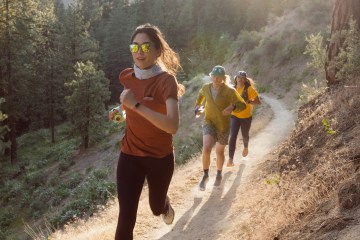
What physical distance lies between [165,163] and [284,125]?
11290 mm

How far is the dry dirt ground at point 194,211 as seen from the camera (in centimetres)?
627

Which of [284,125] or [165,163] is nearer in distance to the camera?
[165,163]

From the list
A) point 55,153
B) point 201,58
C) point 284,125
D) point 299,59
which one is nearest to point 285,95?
point 299,59

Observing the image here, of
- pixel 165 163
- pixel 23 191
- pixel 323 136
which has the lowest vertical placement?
pixel 23 191

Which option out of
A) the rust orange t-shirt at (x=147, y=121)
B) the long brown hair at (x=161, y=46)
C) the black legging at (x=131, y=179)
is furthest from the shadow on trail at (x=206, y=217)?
the long brown hair at (x=161, y=46)

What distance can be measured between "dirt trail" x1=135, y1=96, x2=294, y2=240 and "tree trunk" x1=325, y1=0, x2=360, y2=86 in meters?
2.70

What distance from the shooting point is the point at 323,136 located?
259 inches

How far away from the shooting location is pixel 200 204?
24.3 ft

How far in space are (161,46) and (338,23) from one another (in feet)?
22.1

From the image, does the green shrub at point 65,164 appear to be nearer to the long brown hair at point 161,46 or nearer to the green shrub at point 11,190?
the green shrub at point 11,190

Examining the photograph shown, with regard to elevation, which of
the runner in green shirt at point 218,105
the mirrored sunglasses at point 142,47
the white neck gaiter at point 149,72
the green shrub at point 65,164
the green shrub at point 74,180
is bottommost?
the green shrub at point 65,164

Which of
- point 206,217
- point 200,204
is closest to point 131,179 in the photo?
point 206,217

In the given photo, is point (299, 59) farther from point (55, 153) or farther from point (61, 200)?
point (55, 153)

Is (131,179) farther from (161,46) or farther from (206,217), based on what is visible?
(206,217)
